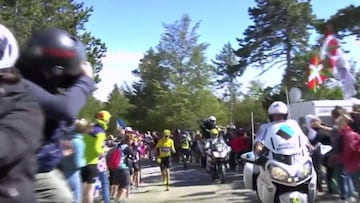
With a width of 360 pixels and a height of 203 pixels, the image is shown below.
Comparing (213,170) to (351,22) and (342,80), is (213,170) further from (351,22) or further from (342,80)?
(351,22)

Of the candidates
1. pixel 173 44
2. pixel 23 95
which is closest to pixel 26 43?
pixel 23 95

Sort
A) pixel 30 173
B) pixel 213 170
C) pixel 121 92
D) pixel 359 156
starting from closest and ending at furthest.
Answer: pixel 30 173
pixel 359 156
pixel 213 170
pixel 121 92

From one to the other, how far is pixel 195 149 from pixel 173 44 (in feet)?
102

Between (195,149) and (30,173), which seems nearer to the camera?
(30,173)

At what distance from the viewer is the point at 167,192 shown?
13648 mm

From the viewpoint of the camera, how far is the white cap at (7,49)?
7.10 feet

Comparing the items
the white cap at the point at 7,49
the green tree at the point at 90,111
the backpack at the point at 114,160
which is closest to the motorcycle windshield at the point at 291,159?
the backpack at the point at 114,160

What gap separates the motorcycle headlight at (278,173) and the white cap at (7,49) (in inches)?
197

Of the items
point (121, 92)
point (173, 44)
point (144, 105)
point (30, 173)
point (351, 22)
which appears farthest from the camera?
point (121, 92)

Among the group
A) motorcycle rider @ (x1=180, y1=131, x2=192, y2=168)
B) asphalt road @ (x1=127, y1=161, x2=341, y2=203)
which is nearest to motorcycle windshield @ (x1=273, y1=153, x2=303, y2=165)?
asphalt road @ (x1=127, y1=161, x2=341, y2=203)

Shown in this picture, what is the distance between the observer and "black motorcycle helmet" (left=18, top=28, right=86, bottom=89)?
2.73 metres

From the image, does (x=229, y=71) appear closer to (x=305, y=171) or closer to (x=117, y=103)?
(x=117, y=103)

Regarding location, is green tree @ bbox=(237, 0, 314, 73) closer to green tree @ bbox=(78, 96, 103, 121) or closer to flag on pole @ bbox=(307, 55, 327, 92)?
green tree @ bbox=(78, 96, 103, 121)

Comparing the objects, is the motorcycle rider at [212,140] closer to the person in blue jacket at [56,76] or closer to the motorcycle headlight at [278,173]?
the motorcycle headlight at [278,173]
